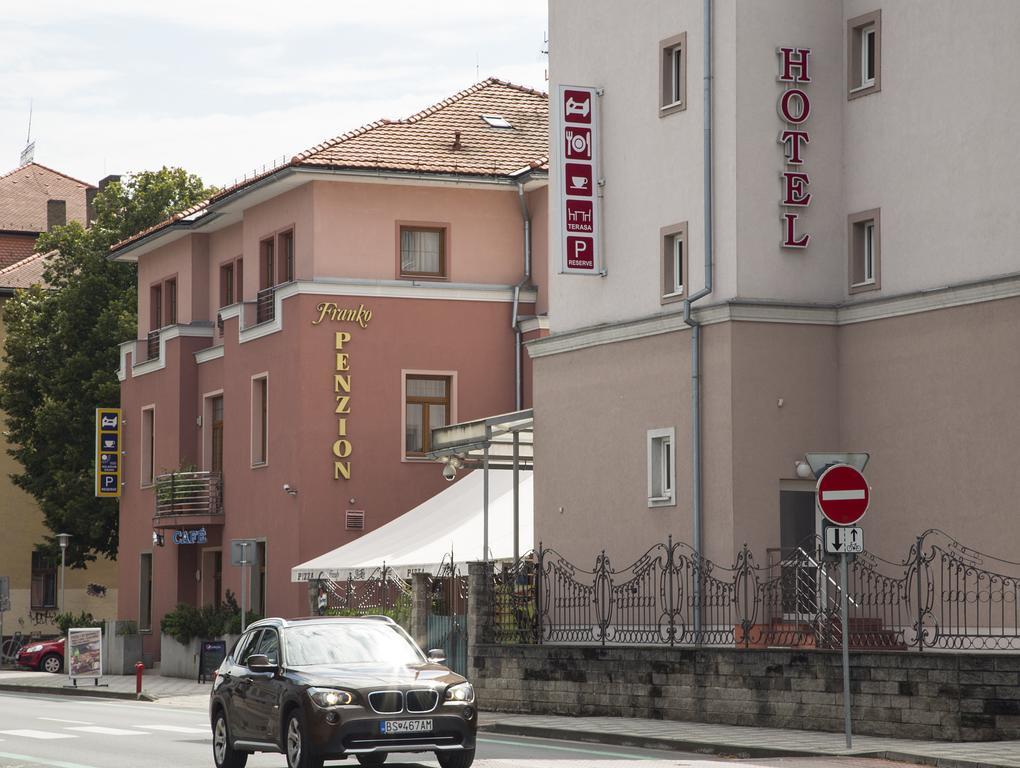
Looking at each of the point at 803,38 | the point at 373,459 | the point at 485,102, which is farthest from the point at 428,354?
the point at 803,38

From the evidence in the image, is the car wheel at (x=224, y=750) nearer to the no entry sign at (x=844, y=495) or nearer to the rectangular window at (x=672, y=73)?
the no entry sign at (x=844, y=495)

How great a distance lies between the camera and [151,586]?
5241 centimetres

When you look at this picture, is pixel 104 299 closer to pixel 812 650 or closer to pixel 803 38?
pixel 803 38

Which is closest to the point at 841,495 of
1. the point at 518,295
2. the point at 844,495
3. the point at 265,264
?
the point at 844,495

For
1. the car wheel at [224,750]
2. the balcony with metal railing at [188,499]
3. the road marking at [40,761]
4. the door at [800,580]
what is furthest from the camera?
the balcony with metal railing at [188,499]

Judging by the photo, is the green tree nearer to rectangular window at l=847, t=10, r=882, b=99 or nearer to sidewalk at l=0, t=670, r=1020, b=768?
sidewalk at l=0, t=670, r=1020, b=768

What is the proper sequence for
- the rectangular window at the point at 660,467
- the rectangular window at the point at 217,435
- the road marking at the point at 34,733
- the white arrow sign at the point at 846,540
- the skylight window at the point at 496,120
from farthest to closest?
the rectangular window at the point at 217,435
the skylight window at the point at 496,120
the rectangular window at the point at 660,467
the road marking at the point at 34,733
the white arrow sign at the point at 846,540

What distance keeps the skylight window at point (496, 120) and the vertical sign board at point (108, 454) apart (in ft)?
47.5

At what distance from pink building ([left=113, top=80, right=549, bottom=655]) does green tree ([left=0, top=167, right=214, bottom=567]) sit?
13.5 m

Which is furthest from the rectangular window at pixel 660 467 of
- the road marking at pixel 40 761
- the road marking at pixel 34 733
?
the road marking at pixel 40 761

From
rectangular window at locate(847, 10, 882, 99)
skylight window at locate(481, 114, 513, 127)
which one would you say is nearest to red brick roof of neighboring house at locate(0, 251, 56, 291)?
skylight window at locate(481, 114, 513, 127)

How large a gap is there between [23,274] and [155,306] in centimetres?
2490

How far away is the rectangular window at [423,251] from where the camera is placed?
44031 mm

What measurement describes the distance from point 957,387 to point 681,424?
4430mm
